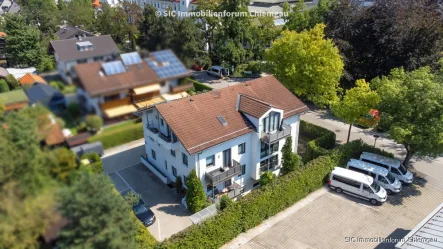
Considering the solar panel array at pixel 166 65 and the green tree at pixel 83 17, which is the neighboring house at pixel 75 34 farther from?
the solar panel array at pixel 166 65

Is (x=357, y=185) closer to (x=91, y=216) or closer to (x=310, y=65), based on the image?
(x=310, y=65)

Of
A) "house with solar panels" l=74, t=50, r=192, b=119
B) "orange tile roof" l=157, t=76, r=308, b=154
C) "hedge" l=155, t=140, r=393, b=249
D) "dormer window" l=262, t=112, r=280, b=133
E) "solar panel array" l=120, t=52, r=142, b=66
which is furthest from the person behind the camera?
"dormer window" l=262, t=112, r=280, b=133

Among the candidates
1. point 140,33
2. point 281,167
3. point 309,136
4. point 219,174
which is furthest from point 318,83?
point 140,33

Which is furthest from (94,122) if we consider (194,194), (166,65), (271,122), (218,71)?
(218,71)

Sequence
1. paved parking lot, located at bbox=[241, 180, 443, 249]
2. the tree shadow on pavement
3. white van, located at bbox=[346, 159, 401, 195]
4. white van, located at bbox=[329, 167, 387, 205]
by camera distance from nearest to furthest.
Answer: the tree shadow on pavement → paved parking lot, located at bbox=[241, 180, 443, 249] → white van, located at bbox=[329, 167, 387, 205] → white van, located at bbox=[346, 159, 401, 195]

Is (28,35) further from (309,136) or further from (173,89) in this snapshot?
(173,89)

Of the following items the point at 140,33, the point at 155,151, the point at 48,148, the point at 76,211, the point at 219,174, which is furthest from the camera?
the point at 155,151

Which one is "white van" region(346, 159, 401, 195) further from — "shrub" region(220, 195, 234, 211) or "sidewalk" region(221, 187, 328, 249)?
"shrub" region(220, 195, 234, 211)

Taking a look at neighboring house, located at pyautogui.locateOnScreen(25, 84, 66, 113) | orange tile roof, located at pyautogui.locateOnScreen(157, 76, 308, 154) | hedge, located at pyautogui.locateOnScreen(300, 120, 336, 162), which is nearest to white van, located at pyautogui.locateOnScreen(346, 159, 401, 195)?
hedge, located at pyautogui.locateOnScreen(300, 120, 336, 162)
